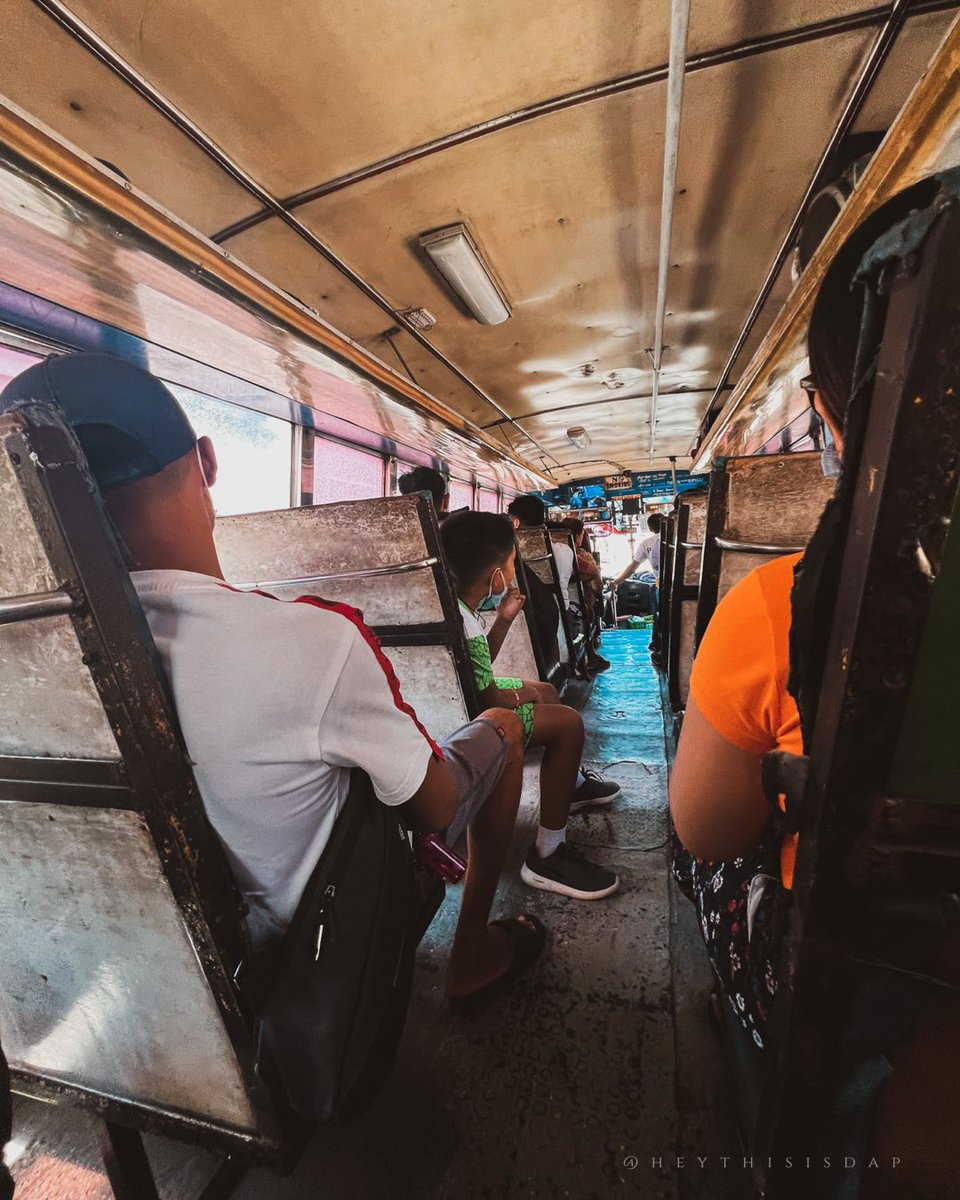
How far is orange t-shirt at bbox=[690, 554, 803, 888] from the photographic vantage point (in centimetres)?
75

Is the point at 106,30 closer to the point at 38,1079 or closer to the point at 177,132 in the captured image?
the point at 177,132

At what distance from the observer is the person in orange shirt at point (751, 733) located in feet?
2.16

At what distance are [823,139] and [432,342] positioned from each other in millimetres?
2805

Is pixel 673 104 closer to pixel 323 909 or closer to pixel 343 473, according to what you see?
pixel 323 909

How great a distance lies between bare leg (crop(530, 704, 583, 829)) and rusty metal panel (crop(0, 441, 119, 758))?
1621 millimetres

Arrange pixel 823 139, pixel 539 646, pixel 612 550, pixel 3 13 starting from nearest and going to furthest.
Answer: pixel 3 13
pixel 823 139
pixel 539 646
pixel 612 550

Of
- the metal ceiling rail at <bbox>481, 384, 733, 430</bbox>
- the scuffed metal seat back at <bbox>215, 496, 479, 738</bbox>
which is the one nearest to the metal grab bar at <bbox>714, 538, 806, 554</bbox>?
the scuffed metal seat back at <bbox>215, 496, 479, 738</bbox>

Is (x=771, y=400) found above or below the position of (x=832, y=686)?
above

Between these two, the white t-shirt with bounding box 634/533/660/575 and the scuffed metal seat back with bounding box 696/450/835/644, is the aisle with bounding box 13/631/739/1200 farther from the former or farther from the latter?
the white t-shirt with bounding box 634/533/660/575

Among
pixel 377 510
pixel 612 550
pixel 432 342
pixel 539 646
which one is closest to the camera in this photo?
pixel 377 510

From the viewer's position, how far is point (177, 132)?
6.46 feet

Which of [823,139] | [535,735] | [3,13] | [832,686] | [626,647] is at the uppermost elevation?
[823,139]

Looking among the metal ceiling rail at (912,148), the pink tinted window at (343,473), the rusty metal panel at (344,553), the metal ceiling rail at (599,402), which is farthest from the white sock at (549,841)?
the metal ceiling rail at (599,402)

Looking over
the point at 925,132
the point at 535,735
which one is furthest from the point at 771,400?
the point at 535,735
